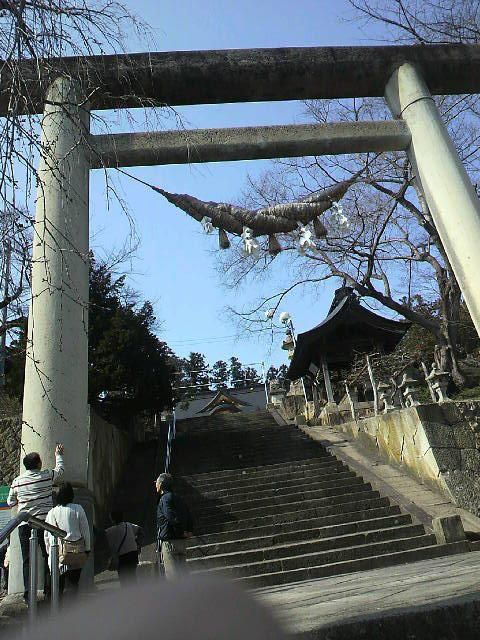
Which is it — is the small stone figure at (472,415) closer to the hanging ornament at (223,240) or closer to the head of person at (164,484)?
the head of person at (164,484)

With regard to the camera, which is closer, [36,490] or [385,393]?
[36,490]

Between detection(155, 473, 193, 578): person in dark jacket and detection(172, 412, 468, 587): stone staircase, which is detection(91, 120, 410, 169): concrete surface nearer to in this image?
detection(155, 473, 193, 578): person in dark jacket

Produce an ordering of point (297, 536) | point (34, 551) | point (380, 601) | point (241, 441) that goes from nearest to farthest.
→ point (380, 601)
point (34, 551)
point (297, 536)
point (241, 441)

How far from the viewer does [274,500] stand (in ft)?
31.4

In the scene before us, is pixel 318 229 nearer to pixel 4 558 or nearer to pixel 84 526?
pixel 84 526

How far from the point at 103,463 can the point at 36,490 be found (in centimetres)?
675

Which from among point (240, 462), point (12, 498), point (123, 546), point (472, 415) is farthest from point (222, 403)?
point (12, 498)

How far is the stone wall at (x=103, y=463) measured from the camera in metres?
9.50

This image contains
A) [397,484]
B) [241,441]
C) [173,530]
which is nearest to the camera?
[173,530]

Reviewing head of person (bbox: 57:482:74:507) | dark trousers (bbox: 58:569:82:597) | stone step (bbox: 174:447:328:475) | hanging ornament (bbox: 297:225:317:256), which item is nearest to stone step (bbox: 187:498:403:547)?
stone step (bbox: 174:447:328:475)

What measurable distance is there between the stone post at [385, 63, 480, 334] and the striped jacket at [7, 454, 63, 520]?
383cm

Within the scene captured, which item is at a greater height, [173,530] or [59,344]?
[59,344]

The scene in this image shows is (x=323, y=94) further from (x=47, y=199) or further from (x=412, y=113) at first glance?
(x=47, y=199)

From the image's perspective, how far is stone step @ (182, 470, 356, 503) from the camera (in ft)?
32.6
